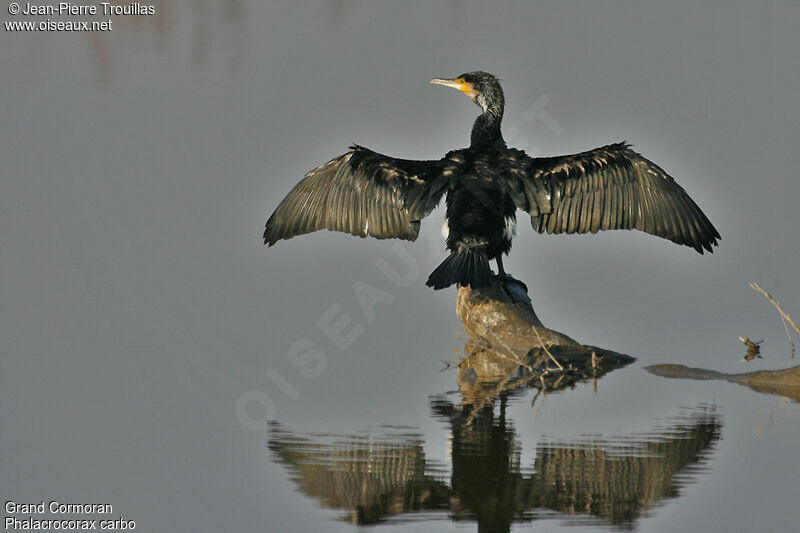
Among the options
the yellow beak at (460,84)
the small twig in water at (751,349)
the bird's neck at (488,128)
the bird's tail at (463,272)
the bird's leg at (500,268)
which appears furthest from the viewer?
the yellow beak at (460,84)

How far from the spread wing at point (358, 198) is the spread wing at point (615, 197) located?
40.9 inches

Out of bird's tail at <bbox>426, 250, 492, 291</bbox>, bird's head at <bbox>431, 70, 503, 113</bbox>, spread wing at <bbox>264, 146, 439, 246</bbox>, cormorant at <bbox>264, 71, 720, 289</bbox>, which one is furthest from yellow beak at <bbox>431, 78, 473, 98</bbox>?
bird's tail at <bbox>426, 250, 492, 291</bbox>

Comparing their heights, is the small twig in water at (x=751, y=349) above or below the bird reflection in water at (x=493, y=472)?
above

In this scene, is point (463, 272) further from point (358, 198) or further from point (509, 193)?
point (358, 198)

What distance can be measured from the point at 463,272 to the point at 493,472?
2.84 m

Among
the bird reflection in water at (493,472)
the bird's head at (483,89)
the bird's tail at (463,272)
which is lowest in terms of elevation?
the bird reflection in water at (493,472)

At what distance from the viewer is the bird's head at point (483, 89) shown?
445 inches

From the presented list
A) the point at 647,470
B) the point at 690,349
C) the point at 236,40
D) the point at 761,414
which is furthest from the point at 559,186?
the point at 236,40

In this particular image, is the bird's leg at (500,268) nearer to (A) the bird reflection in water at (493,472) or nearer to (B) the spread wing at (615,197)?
(B) the spread wing at (615,197)

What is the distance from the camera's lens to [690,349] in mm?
9820

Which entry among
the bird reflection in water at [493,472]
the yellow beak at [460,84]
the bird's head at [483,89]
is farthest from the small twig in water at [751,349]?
the yellow beak at [460,84]

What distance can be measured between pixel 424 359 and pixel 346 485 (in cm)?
316

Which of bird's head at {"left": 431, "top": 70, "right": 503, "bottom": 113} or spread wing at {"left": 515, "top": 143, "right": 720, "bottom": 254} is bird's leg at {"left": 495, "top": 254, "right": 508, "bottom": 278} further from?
bird's head at {"left": 431, "top": 70, "right": 503, "bottom": 113}

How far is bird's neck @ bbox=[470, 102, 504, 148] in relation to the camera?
36.7 ft
